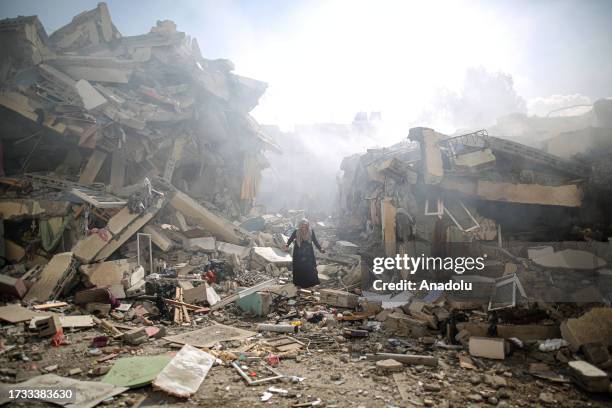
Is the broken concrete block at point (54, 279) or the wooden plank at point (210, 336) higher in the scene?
the broken concrete block at point (54, 279)

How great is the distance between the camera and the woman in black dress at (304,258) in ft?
Result: 23.9

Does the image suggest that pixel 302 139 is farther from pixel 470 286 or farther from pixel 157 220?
pixel 470 286

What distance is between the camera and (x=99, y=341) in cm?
479

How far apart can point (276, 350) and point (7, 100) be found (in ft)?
33.8

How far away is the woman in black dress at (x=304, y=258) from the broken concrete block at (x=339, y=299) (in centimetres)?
72

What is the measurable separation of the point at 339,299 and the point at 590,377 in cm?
370

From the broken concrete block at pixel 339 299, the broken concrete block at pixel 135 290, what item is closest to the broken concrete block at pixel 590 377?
the broken concrete block at pixel 339 299

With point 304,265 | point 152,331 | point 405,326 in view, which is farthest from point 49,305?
point 405,326

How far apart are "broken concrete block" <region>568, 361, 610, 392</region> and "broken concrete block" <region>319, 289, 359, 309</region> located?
3.32 m

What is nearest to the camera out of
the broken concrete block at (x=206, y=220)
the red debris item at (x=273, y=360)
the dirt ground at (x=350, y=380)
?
the dirt ground at (x=350, y=380)

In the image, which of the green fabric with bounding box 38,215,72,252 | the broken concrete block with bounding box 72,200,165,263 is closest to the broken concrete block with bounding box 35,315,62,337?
the broken concrete block with bounding box 72,200,165,263

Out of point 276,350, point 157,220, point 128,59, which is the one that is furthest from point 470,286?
point 128,59

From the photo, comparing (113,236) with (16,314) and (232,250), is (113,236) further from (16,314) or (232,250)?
(232,250)

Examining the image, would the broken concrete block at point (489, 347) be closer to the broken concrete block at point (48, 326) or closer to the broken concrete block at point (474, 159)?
the broken concrete block at point (474, 159)
